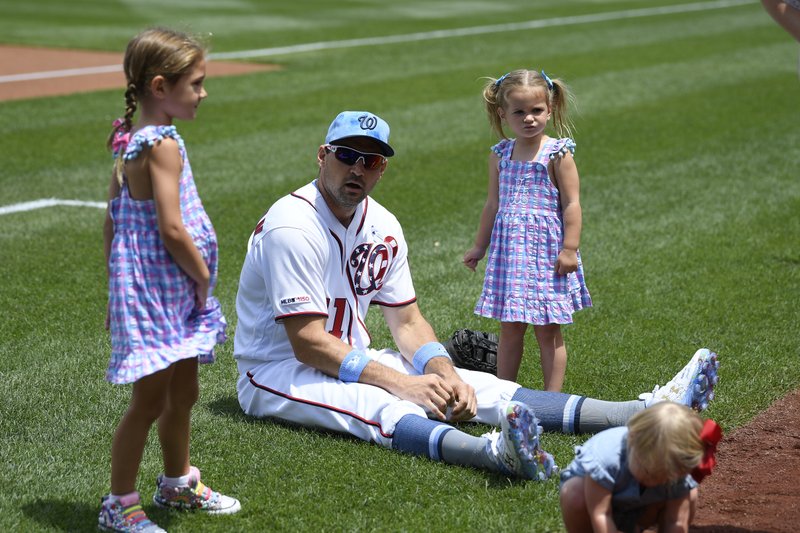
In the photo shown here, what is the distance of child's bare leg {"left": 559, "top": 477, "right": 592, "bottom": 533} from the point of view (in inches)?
139

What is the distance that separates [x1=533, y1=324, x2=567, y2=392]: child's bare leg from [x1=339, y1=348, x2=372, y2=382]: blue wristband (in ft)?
3.15

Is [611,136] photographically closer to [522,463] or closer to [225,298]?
[225,298]

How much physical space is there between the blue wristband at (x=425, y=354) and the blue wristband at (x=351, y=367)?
→ 296 millimetres

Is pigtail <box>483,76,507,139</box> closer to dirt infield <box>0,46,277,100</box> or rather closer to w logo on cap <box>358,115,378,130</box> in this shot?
w logo on cap <box>358,115,378,130</box>

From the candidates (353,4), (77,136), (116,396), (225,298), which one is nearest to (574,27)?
(353,4)

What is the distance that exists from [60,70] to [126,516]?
13803 mm

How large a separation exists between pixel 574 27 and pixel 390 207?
14.7 metres

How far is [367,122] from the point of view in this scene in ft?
15.9

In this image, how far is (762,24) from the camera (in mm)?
23094

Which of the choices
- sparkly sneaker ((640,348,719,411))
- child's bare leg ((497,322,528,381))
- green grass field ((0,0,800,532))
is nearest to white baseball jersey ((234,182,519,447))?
green grass field ((0,0,800,532))

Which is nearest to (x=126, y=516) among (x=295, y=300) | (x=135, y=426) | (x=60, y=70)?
(x=135, y=426)

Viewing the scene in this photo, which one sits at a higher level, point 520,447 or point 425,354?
point 425,354

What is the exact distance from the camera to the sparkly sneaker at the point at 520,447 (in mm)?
4113

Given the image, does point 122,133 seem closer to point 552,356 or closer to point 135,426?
point 135,426
